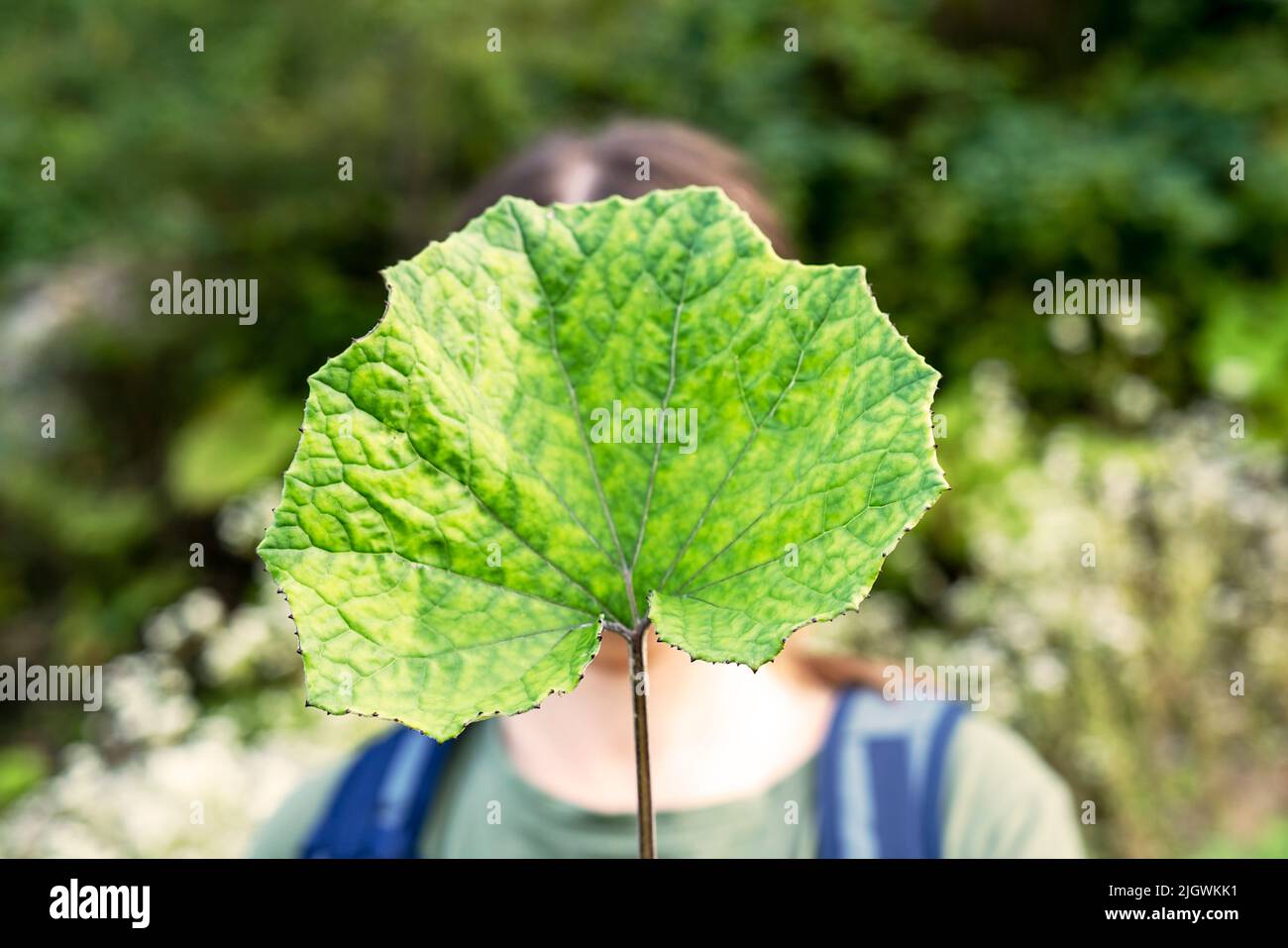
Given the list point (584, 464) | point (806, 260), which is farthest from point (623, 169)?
point (806, 260)

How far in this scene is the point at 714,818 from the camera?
0.90m

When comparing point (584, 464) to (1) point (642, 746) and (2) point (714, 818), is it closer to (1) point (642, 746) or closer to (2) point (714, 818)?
(1) point (642, 746)

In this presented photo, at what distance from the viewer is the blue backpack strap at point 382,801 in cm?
85

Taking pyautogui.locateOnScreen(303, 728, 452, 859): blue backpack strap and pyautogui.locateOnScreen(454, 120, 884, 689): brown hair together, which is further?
pyautogui.locateOnScreen(454, 120, 884, 689): brown hair

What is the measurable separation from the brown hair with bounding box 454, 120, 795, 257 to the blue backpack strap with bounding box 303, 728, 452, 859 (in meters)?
0.48

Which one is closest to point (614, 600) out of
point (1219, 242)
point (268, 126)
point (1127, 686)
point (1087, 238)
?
point (1127, 686)

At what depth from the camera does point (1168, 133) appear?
290cm

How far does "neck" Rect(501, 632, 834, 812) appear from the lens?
939 millimetres

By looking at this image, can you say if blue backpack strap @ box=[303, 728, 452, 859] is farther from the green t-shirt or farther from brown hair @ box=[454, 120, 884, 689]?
brown hair @ box=[454, 120, 884, 689]

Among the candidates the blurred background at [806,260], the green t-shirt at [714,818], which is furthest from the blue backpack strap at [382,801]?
the blurred background at [806,260]

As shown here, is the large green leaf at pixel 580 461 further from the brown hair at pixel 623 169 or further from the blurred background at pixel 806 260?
the blurred background at pixel 806 260

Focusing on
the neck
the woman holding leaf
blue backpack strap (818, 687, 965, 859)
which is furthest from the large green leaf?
the neck

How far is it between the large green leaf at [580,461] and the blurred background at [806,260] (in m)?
1.72

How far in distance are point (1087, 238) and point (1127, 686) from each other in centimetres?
138
